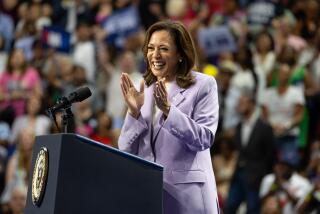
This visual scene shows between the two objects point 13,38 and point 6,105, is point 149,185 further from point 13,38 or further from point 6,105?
point 13,38

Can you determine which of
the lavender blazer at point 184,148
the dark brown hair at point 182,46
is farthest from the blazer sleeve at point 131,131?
the dark brown hair at point 182,46

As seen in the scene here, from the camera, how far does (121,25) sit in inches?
414

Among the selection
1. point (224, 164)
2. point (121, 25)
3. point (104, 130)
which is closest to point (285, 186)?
point (224, 164)

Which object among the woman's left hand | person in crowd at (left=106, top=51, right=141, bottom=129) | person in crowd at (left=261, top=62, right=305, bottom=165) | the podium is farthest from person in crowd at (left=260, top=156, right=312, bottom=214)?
the podium

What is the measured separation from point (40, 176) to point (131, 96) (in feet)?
1.96

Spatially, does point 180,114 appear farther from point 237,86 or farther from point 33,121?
point 33,121

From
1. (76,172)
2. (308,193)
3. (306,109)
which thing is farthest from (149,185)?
(306,109)

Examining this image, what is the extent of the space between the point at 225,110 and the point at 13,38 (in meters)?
3.84

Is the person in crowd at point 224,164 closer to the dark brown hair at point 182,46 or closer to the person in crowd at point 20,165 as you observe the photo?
the person in crowd at point 20,165

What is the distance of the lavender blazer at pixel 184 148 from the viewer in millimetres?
4055

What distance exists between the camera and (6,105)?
1036 cm

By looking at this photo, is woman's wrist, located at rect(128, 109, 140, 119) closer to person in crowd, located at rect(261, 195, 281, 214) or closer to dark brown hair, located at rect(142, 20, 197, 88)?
dark brown hair, located at rect(142, 20, 197, 88)

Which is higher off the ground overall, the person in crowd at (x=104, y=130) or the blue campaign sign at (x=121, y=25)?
the blue campaign sign at (x=121, y=25)

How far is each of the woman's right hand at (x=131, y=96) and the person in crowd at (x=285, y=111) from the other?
4536 millimetres
